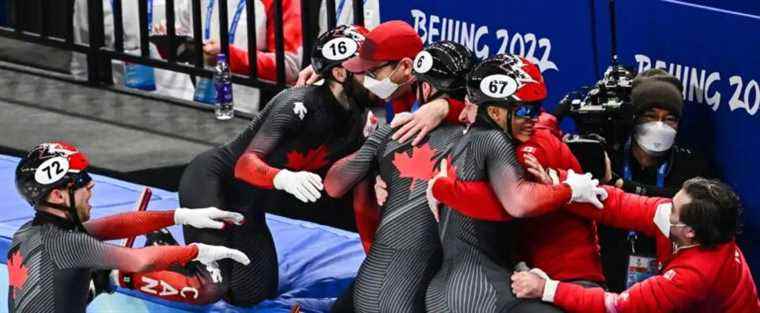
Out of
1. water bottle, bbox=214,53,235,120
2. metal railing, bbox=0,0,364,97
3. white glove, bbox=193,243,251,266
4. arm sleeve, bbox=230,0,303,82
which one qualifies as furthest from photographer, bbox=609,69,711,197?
water bottle, bbox=214,53,235,120

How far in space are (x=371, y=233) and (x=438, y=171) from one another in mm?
763

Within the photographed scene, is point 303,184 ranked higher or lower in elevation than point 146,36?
higher

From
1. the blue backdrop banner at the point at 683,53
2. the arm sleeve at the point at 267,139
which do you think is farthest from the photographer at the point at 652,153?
the arm sleeve at the point at 267,139

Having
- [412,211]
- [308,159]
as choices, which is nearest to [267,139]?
[308,159]

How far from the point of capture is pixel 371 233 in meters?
6.98

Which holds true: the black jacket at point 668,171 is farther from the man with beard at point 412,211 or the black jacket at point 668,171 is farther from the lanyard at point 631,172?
the man with beard at point 412,211

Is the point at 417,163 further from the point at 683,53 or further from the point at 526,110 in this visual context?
the point at 683,53

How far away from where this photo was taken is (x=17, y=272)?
626 cm

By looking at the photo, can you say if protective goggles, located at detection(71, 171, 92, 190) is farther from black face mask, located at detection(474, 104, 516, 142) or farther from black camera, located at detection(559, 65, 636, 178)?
black camera, located at detection(559, 65, 636, 178)

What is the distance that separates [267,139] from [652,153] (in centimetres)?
151

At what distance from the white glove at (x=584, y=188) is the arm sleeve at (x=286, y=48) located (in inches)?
128

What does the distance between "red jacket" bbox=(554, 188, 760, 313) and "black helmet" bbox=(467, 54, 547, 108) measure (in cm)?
56

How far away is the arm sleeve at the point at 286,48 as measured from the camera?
9.00 meters

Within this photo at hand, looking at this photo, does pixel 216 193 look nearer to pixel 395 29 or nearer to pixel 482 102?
pixel 395 29
